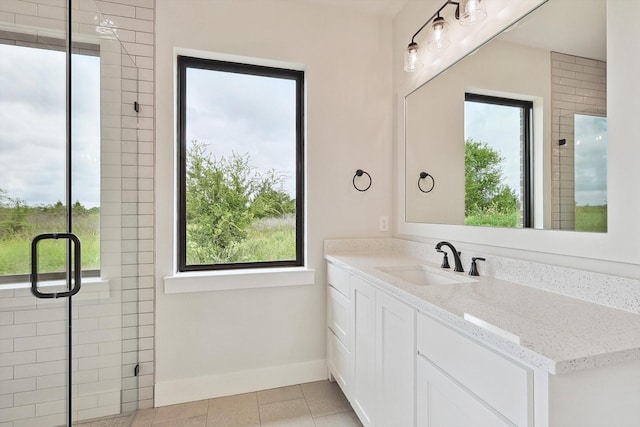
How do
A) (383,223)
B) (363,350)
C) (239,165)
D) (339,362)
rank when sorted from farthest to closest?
(383,223), (239,165), (339,362), (363,350)

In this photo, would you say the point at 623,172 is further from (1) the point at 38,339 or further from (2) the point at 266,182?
(1) the point at 38,339

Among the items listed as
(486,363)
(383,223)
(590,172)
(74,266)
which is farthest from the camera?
(383,223)

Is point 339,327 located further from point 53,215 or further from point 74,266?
point 53,215

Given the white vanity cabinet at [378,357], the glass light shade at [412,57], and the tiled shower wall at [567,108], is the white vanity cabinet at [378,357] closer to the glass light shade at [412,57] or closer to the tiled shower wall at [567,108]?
the tiled shower wall at [567,108]

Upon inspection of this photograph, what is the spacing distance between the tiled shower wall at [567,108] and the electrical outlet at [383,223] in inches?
Result: 48.5

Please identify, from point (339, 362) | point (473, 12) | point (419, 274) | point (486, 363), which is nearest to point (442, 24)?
point (473, 12)

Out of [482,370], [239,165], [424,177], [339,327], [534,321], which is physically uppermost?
[239,165]

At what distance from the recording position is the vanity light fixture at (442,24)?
58.2 inches

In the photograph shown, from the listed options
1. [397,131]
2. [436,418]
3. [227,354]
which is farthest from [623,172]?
[227,354]

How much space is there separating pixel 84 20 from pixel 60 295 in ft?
4.03

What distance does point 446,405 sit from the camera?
99 centimetres

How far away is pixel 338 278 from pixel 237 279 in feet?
2.16

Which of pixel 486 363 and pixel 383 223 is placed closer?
pixel 486 363

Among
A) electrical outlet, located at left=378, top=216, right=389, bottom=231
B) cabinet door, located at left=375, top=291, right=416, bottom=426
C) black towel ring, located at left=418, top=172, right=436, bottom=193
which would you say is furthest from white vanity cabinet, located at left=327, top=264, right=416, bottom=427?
black towel ring, located at left=418, top=172, right=436, bottom=193
